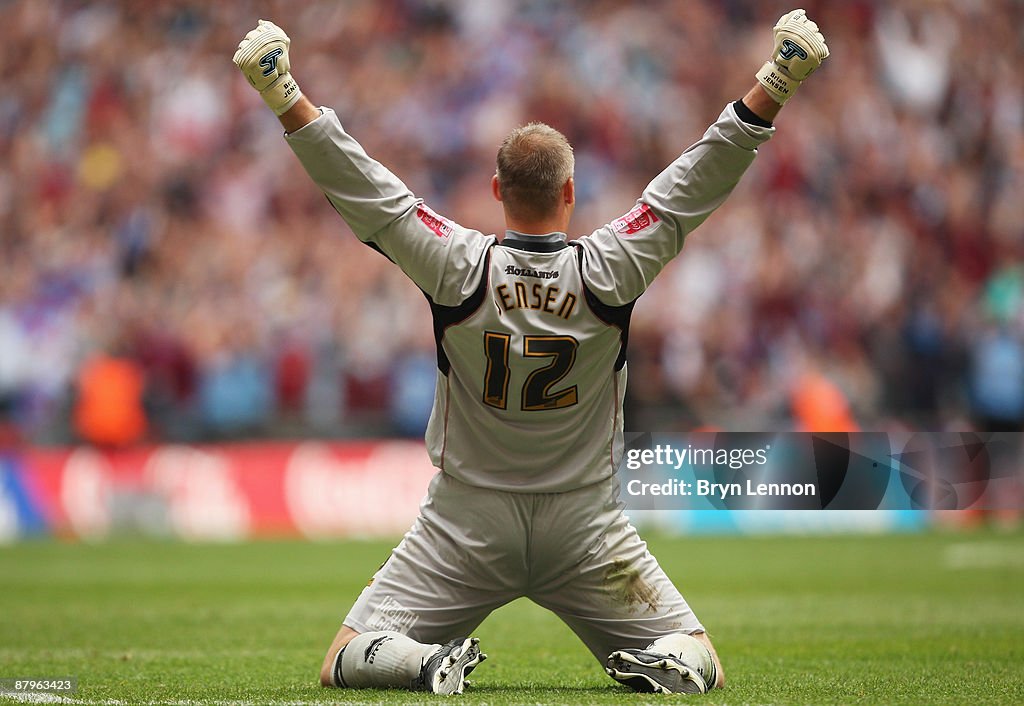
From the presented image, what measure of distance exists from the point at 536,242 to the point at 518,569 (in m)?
1.14

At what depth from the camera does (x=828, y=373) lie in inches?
683

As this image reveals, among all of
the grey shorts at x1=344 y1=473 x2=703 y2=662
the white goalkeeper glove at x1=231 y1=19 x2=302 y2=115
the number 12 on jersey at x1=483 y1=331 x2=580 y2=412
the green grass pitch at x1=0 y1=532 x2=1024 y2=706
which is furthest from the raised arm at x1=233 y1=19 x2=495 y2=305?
the green grass pitch at x1=0 y1=532 x2=1024 y2=706

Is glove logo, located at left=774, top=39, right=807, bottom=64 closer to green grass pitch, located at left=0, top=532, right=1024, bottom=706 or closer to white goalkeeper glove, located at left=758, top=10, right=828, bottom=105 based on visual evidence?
white goalkeeper glove, located at left=758, top=10, right=828, bottom=105

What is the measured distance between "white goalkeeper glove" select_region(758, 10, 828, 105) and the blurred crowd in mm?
11791

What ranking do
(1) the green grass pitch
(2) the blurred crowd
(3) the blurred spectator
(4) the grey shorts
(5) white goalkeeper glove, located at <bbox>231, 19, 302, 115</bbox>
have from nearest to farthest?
(5) white goalkeeper glove, located at <bbox>231, 19, 302, 115</bbox> → (4) the grey shorts → (1) the green grass pitch → (2) the blurred crowd → (3) the blurred spectator

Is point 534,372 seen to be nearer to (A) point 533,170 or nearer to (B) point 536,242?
(B) point 536,242

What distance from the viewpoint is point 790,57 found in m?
5.04

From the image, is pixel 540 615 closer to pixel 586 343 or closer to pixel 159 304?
pixel 586 343

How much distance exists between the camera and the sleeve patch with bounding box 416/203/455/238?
5.08 m

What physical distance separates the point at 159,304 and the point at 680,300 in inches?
262

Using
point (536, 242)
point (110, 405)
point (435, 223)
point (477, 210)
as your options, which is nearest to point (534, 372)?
Answer: point (536, 242)

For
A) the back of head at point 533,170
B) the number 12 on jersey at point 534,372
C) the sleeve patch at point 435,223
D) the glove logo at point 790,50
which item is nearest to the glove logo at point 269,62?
the sleeve patch at point 435,223

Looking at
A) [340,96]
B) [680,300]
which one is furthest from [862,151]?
[340,96]

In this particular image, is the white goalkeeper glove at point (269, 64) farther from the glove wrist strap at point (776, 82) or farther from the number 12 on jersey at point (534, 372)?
the glove wrist strap at point (776, 82)
